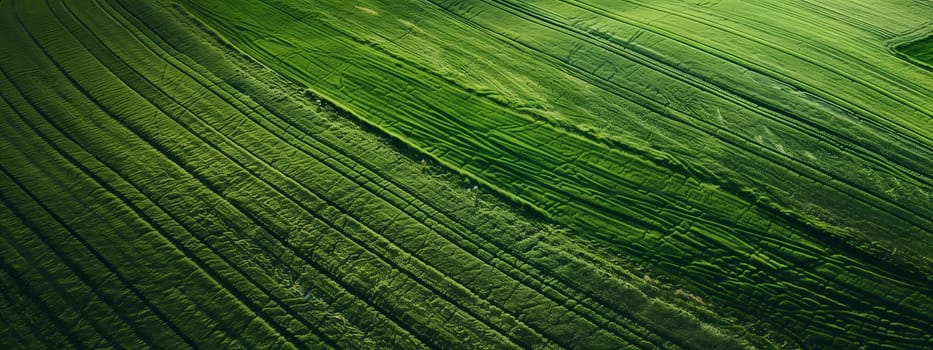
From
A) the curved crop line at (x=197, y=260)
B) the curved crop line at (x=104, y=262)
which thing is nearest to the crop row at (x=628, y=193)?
the curved crop line at (x=197, y=260)

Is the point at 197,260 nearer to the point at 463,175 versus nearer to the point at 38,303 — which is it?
the point at 38,303

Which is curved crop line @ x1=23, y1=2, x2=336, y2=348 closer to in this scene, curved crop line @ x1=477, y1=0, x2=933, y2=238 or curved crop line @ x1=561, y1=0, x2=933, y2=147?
curved crop line @ x1=477, y1=0, x2=933, y2=238

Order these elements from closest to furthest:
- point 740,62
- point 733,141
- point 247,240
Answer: point 247,240
point 733,141
point 740,62

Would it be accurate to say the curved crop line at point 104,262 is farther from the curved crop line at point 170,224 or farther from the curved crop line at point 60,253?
the curved crop line at point 170,224

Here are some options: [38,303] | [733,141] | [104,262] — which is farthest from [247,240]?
[733,141]

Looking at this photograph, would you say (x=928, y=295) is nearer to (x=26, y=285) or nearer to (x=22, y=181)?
(x=26, y=285)

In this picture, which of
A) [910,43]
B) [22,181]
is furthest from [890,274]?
[22,181]

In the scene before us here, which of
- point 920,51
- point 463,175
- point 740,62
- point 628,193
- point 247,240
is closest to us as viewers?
point 247,240

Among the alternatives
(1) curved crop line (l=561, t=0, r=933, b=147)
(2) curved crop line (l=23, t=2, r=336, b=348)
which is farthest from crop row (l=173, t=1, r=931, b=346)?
(2) curved crop line (l=23, t=2, r=336, b=348)

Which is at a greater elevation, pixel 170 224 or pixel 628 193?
pixel 628 193
